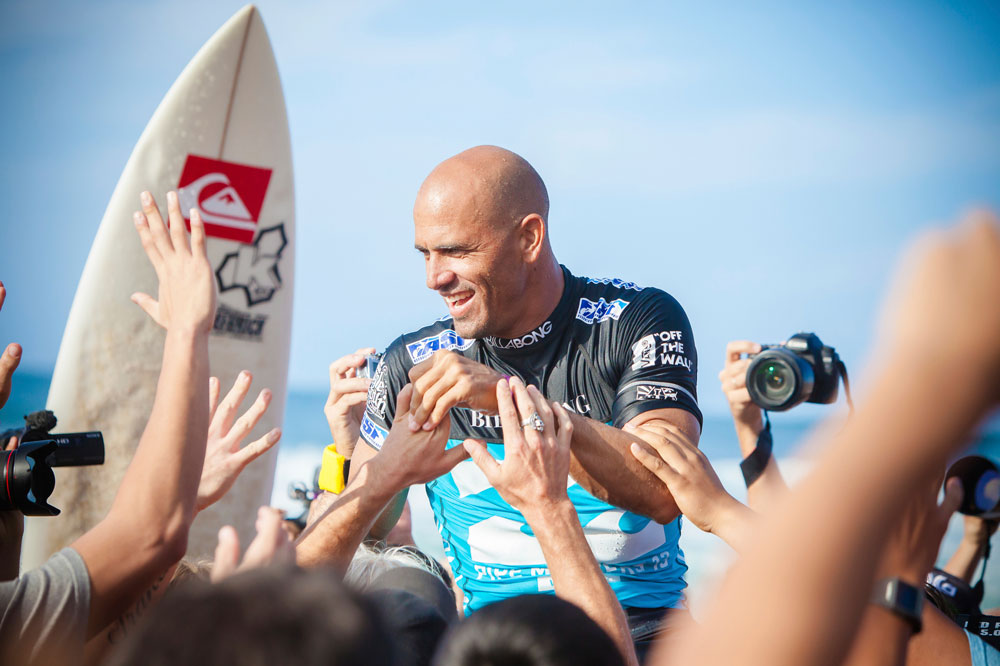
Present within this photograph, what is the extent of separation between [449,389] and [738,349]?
0.81m

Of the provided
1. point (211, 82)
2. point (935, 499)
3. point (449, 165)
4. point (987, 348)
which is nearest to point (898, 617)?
point (935, 499)

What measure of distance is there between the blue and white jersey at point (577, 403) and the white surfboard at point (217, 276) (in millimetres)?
2690

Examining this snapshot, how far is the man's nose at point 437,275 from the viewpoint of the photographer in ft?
9.99

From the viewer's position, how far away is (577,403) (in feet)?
9.85

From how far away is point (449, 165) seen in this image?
10.1 feet

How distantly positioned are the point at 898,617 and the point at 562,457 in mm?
1059

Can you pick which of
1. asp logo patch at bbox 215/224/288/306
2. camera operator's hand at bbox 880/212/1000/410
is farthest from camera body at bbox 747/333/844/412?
asp logo patch at bbox 215/224/288/306

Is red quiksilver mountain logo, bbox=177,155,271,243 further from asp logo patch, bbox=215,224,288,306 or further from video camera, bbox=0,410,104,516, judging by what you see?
video camera, bbox=0,410,104,516

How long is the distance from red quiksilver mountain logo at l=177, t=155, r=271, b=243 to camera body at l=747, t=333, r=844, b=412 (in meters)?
4.58

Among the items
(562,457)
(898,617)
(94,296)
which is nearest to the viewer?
(898,617)

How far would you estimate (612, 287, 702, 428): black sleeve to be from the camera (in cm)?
277

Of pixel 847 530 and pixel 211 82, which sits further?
pixel 211 82

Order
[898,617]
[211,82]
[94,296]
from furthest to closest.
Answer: [211,82]
[94,296]
[898,617]

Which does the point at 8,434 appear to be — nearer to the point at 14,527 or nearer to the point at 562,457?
the point at 14,527
